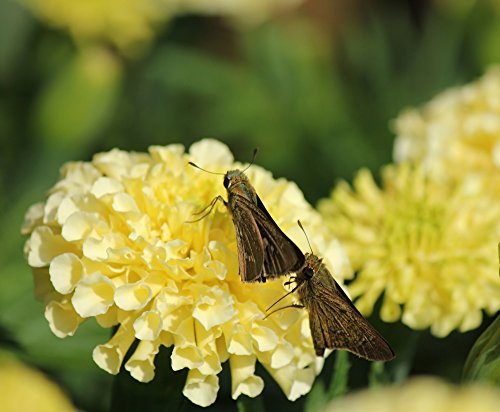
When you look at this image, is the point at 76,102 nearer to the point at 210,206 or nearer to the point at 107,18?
the point at 107,18

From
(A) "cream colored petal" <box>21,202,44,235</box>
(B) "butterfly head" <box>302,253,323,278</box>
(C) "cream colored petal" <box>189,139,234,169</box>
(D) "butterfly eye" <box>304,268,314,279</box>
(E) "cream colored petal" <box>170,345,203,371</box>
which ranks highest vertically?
(C) "cream colored petal" <box>189,139,234,169</box>

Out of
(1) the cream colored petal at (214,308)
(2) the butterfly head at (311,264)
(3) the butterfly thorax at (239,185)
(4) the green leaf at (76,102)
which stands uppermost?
(4) the green leaf at (76,102)

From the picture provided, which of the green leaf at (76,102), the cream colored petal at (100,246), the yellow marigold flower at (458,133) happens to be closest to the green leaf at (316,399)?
the cream colored petal at (100,246)

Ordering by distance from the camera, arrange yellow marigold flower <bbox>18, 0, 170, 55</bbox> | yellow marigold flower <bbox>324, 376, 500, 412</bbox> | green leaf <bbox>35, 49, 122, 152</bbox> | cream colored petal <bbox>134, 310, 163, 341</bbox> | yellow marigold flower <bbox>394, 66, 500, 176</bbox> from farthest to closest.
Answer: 1. yellow marigold flower <bbox>18, 0, 170, 55</bbox>
2. green leaf <bbox>35, 49, 122, 152</bbox>
3. yellow marigold flower <bbox>394, 66, 500, 176</bbox>
4. cream colored petal <bbox>134, 310, 163, 341</bbox>
5. yellow marigold flower <bbox>324, 376, 500, 412</bbox>

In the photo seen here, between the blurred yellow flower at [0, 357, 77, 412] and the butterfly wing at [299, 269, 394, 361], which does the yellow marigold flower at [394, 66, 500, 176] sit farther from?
the blurred yellow flower at [0, 357, 77, 412]

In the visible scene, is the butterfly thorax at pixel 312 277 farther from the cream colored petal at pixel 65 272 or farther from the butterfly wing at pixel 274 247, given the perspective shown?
the cream colored petal at pixel 65 272

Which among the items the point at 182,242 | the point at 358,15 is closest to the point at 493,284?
the point at 182,242

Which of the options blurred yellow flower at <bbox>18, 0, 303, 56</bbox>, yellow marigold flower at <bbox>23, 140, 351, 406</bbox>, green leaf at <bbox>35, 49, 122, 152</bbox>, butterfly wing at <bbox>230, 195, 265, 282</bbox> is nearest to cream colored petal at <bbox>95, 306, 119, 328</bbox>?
yellow marigold flower at <bbox>23, 140, 351, 406</bbox>
